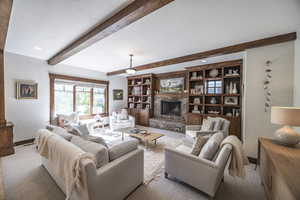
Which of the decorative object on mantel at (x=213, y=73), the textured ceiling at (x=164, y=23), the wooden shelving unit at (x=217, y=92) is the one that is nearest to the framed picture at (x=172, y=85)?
the wooden shelving unit at (x=217, y=92)

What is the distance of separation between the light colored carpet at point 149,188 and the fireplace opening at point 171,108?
3494mm

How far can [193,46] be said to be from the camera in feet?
9.87

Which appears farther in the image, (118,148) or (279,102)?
(279,102)

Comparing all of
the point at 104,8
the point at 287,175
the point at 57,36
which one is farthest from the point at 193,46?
the point at 57,36

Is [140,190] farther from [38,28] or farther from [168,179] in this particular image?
[38,28]

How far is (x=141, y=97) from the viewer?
22.3 feet

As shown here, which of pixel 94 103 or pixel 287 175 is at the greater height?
pixel 94 103

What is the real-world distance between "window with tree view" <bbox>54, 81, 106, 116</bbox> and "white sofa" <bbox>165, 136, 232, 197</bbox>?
4570 millimetres

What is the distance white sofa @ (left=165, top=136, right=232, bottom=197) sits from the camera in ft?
5.42

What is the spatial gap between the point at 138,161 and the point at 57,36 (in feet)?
9.47

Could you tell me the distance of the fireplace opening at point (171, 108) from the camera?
18.7 ft

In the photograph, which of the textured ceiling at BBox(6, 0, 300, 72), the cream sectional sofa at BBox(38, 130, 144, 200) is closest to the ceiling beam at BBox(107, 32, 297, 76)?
the textured ceiling at BBox(6, 0, 300, 72)

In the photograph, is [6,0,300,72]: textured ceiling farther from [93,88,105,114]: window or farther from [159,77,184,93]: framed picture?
[93,88,105,114]: window

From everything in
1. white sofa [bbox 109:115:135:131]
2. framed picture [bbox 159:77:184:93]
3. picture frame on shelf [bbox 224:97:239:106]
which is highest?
framed picture [bbox 159:77:184:93]
